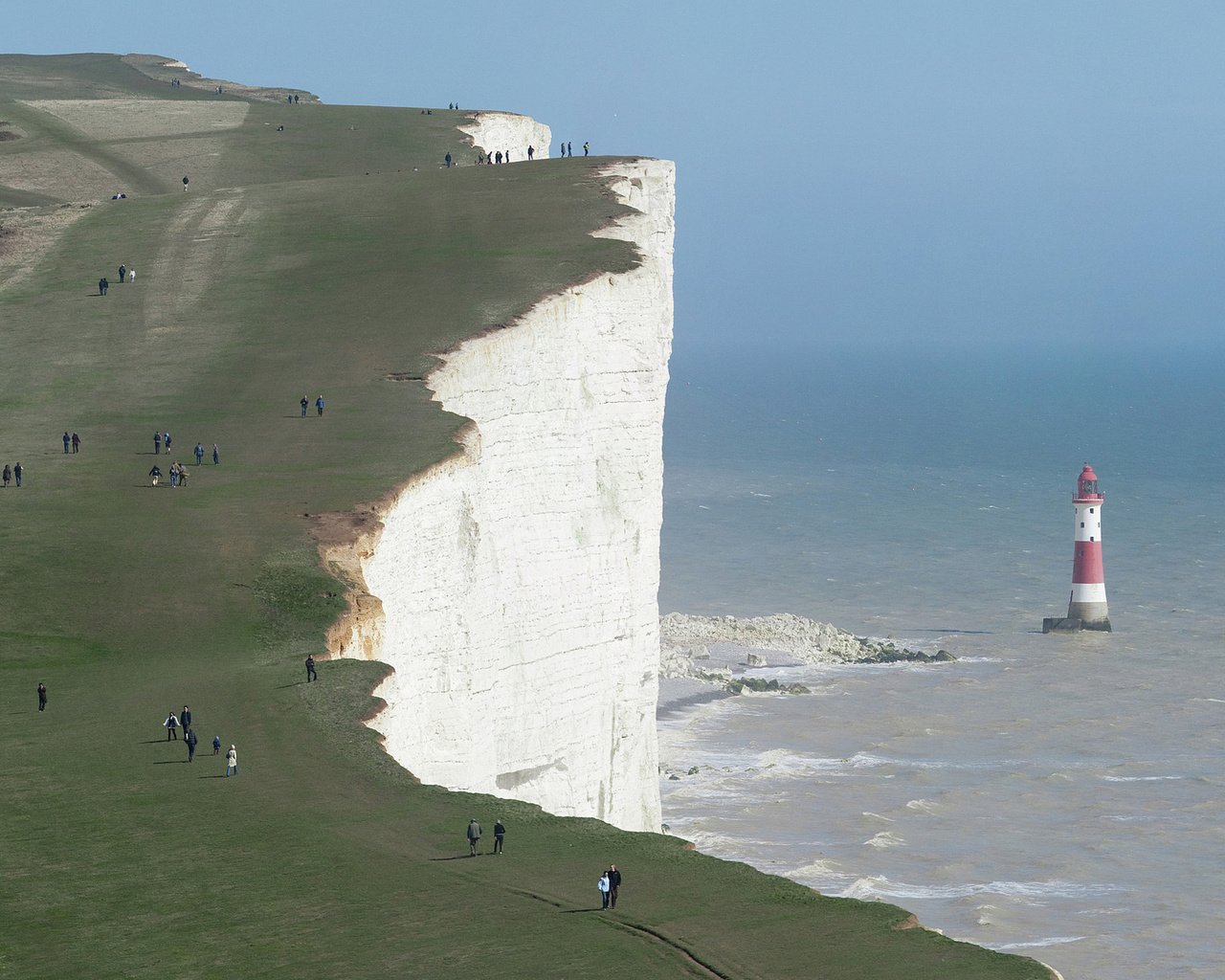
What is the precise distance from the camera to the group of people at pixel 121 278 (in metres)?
79.9

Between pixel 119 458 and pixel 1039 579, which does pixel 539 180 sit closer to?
pixel 119 458

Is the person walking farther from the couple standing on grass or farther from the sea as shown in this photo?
the sea

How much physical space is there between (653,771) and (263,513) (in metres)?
19.5

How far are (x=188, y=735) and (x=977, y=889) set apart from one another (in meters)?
32.0

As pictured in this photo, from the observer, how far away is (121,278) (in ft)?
270

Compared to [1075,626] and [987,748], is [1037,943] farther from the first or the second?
[1075,626]

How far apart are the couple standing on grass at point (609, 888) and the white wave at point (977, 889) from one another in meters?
29.8

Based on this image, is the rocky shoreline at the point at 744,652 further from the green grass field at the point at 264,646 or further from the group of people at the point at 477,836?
the group of people at the point at 477,836

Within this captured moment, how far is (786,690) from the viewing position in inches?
3637

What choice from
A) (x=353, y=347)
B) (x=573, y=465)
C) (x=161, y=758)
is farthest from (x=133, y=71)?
(x=161, y=758)

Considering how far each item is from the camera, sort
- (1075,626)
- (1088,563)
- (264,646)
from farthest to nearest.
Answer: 1. (1075,626)
2. (1088,563)
3. (264,646)

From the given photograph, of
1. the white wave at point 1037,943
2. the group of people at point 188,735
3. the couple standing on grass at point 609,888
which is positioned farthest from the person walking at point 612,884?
the white wave at point 1037,943

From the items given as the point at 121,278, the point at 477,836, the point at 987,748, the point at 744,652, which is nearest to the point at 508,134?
the point at 744,652

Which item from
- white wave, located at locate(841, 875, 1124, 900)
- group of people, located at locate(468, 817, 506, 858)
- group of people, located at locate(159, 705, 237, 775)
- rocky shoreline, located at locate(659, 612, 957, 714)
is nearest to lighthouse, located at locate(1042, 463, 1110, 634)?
rocky shoreline, located at locate(659, 612, 957, 714)
